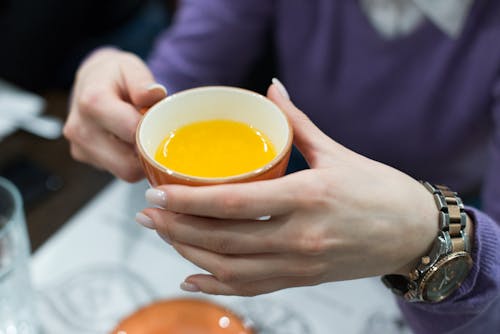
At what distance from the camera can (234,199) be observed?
0.32 metres

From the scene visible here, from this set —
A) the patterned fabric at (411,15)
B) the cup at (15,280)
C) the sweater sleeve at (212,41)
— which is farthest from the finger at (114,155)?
the patterned fabric at (411,15)

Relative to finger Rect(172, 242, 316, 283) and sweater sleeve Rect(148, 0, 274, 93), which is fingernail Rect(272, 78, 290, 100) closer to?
finger Rect(172, 242, 316, 283)

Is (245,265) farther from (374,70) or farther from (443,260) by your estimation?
(374,70)

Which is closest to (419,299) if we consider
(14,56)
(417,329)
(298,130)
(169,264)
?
(417,329)

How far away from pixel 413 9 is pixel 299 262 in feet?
1.33

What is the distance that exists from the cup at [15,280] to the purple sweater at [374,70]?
23 centimetres

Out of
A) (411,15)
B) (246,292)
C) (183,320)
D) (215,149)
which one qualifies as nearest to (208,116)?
(215,149)

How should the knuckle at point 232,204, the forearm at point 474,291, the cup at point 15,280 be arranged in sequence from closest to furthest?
the knuckle at point 232,204 → the forearm at point 474,291 → the cup at point 15,280

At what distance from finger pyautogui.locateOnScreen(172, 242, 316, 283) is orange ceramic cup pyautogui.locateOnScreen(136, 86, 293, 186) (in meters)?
0.06

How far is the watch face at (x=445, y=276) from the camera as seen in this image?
0.40m

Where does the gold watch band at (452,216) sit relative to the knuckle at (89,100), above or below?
above

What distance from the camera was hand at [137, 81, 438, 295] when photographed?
0.33 meters

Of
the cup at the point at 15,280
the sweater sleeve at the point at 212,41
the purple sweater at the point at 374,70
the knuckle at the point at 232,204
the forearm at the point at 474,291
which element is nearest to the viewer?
the knuckle at the point at 232,204

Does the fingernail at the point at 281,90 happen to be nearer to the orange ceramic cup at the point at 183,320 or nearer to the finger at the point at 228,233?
the finger at the point at 228,233
